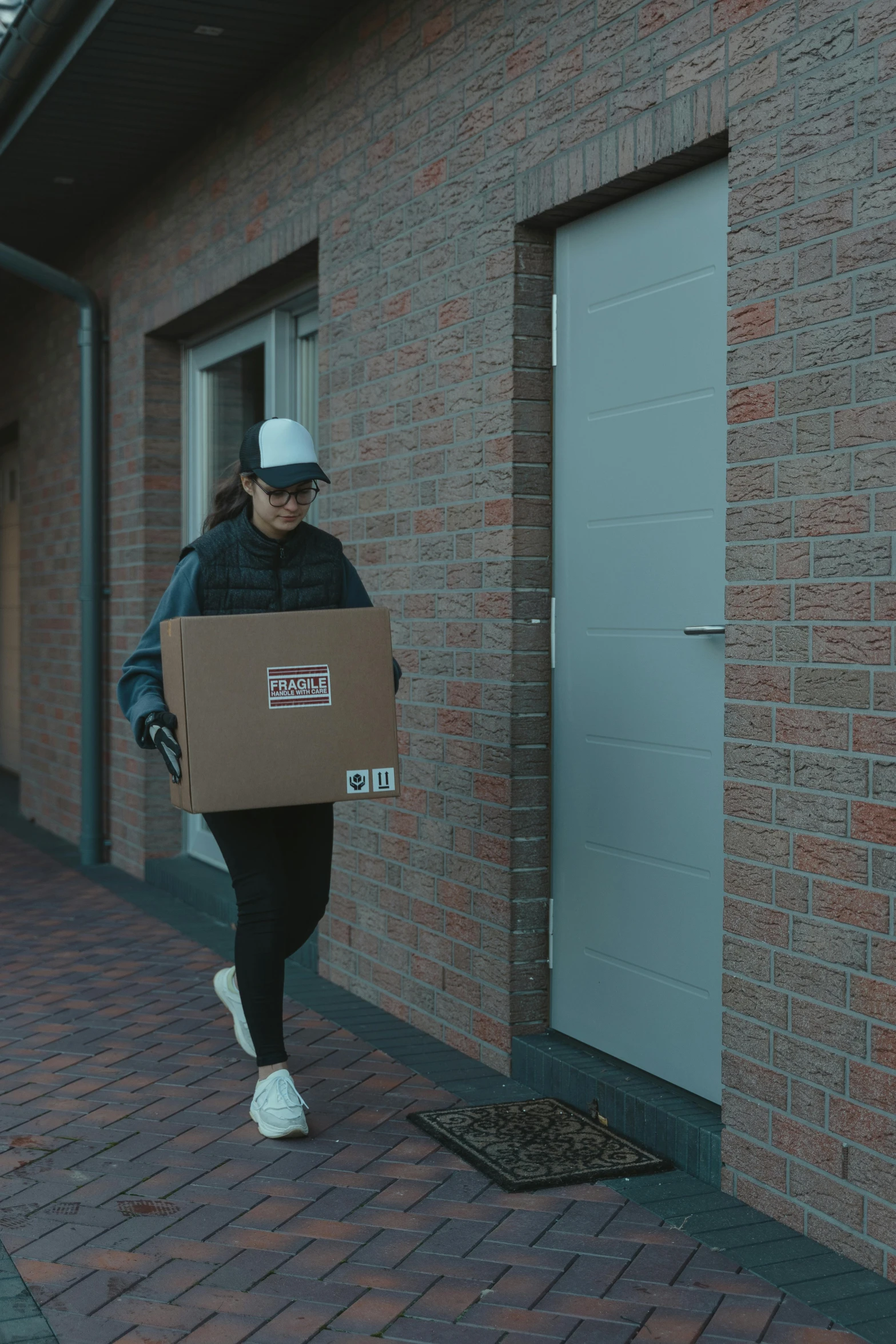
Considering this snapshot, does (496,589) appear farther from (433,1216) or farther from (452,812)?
(433,1216)

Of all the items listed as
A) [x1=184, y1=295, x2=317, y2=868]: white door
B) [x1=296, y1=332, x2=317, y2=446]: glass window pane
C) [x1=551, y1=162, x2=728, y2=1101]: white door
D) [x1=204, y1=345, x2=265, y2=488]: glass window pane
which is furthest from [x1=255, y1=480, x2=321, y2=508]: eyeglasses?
[x1=204, y1=345, x2=265, y2=488]: glass window pane

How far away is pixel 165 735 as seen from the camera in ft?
12.5

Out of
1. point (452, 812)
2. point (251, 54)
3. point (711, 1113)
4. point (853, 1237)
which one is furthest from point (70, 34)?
point (853, 1237)

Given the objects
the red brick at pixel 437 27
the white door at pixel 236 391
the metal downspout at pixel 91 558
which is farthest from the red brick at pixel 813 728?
the metal downspout at pixel 91 558

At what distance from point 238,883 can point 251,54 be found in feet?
12.8

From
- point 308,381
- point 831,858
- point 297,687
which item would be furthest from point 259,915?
point 308,381

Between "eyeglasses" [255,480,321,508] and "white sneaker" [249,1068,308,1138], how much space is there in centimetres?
155

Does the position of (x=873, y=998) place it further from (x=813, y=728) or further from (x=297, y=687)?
(x=297, y=687)

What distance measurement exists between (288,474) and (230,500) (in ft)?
1.13

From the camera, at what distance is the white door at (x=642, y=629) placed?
393cm

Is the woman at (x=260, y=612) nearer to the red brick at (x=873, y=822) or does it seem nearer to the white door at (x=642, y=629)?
the white door at (x=642, y=629)

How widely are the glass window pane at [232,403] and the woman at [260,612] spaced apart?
324 cm

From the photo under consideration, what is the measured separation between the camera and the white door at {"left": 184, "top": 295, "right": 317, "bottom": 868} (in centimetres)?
696

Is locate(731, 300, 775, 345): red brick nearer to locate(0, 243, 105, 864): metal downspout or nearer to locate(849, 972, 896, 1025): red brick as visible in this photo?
locate(849, 972, 896, 1025): red brick
